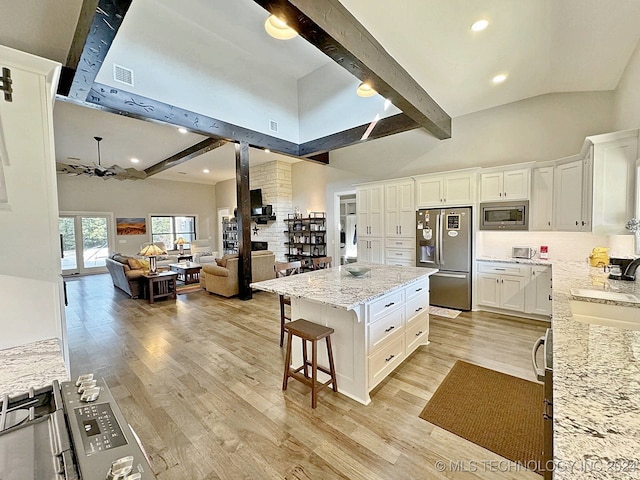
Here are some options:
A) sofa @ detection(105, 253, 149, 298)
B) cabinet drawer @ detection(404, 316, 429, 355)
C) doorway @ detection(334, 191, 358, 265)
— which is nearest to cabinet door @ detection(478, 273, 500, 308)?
cabinet drawer @ detection(404, 316, 429, 355)

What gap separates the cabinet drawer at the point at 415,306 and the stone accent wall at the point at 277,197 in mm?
5435

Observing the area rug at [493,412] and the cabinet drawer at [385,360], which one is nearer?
the area rug at [493,412]

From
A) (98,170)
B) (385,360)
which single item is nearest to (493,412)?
(385,360)

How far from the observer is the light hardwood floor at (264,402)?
171 cm

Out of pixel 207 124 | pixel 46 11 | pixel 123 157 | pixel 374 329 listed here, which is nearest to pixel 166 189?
pixel 123 157

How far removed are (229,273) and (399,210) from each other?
140 inches

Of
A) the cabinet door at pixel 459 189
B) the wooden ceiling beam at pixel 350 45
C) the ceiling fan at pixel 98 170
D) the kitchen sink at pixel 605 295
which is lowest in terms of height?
the kitchen sink at pixel 605 295

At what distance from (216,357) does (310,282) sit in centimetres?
143

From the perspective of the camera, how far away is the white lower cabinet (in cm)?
395

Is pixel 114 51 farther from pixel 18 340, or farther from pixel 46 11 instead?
pixel 18 340

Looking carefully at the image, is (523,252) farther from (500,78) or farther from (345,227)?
(345,227)

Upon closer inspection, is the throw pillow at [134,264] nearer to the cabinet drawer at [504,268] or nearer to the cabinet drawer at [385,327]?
the cabinet drawer at [385,327]

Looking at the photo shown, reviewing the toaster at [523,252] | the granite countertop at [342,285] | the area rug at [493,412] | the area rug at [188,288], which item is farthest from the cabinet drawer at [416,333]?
the area rug at [188,288]

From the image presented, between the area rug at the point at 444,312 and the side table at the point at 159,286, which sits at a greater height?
the side table at the point at 159,286
